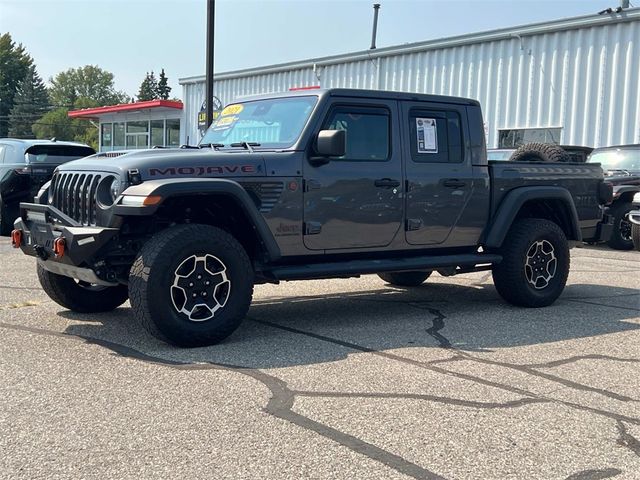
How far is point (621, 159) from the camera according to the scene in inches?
539

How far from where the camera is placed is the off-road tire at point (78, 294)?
627 centimetres

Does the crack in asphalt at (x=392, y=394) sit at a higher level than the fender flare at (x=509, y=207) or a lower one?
lower

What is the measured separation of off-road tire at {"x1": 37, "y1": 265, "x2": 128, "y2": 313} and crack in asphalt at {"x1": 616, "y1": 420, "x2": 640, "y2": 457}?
4.13 m

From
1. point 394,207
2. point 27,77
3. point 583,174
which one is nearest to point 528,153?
point 583,174

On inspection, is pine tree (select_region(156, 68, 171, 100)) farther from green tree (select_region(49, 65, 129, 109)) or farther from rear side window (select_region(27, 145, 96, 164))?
rear side window (select_region(27, 145, 96, 164))

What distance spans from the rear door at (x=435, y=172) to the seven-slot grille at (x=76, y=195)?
262cm

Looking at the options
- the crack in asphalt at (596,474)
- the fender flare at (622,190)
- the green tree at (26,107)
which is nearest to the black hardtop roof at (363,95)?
the crack in asphalt at (596,474)

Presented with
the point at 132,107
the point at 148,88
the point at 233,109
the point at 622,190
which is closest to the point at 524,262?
the point at 233,109

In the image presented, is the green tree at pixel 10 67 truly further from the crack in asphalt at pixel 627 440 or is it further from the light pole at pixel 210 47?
the crack in asphalt at pixel 627 440

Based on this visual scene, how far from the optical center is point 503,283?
7.12m

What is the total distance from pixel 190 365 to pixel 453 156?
131 inches

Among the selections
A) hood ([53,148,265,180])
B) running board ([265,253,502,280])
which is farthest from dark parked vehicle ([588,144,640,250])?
hood ([53,148,265,180])

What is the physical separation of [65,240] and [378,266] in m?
2.48

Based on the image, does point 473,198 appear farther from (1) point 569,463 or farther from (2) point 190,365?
(1) point 569,463
